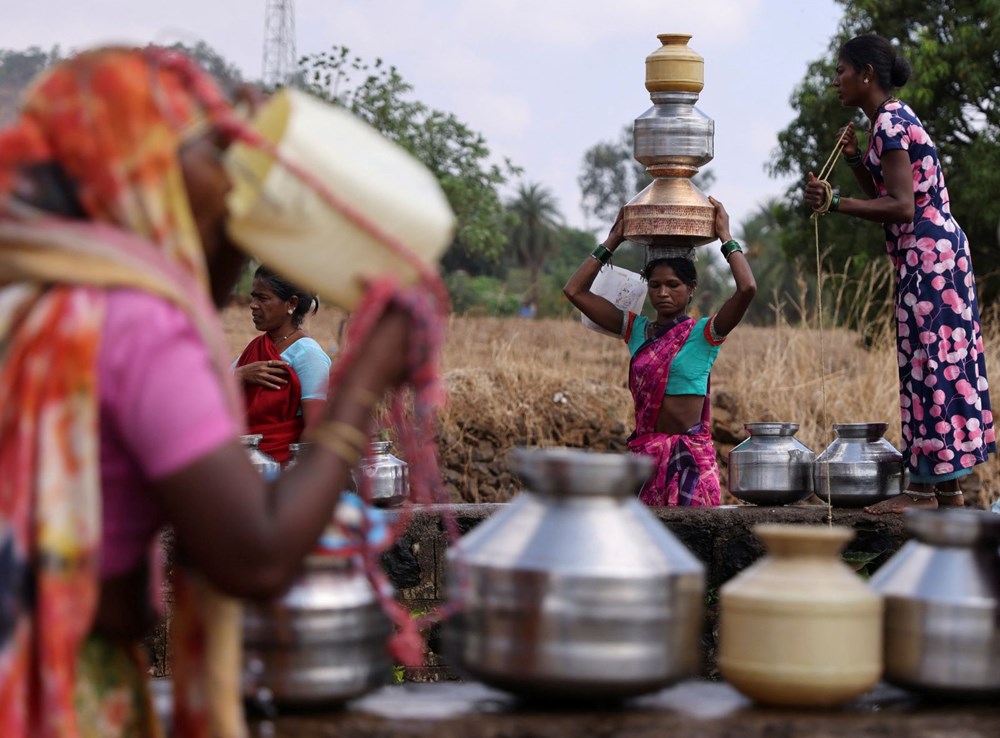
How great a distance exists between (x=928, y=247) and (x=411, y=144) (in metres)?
13.9

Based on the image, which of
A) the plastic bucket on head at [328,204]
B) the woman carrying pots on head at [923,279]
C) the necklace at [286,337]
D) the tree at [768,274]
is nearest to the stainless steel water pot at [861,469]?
the woman carrying pots on head at [923,279]

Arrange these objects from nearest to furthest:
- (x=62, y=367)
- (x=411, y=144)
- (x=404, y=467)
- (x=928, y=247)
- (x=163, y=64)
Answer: (x=62, y=367) < (x=163, y=64) < (x=928, y=247) < (x=404, y=467) < (x=411, y=144)

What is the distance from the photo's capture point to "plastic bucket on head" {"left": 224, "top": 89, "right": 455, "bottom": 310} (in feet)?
6.06

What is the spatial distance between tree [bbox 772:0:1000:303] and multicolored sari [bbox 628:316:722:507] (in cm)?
1151

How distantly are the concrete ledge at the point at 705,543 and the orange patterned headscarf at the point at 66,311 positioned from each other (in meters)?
4.05

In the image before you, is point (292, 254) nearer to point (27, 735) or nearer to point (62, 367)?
point (62, 367)

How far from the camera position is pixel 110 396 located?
67.6 inches

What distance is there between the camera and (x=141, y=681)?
1.91 metres

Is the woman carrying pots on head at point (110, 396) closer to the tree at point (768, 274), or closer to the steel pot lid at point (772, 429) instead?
the steel pot lid at point (772, 429)

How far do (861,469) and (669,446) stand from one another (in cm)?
80

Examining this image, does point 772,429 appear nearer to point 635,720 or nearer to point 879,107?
point 879,107

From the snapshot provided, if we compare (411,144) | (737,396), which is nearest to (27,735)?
(737,396)

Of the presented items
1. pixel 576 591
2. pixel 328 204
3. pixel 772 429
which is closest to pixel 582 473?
pixel 576 591

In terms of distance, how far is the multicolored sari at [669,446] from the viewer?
601cm
